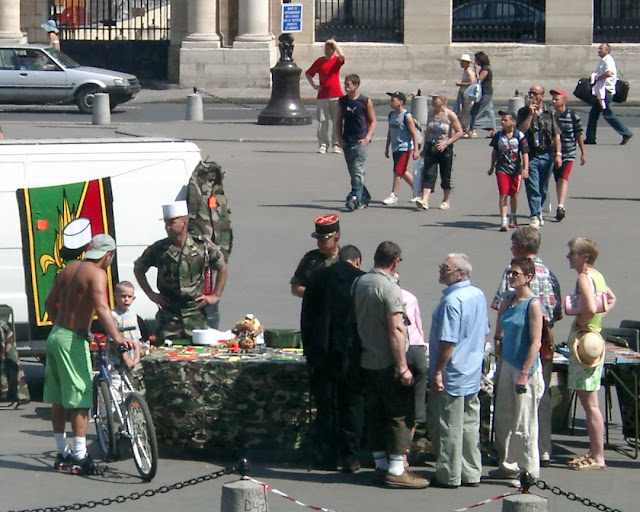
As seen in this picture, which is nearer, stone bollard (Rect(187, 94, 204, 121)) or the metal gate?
stone bollard (Rect(187, 94, 204, 121))

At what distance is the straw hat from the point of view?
29.7 ft

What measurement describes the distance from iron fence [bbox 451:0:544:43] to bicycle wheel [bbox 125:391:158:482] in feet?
96.9

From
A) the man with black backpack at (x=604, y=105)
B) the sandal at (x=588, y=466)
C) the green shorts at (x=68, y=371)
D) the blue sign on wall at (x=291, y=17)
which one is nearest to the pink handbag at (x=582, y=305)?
the sandal at (x=588, y=466)

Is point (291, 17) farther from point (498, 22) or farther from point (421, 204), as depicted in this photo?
point (421, 204)

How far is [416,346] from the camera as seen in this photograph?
8812 mm

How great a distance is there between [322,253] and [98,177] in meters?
2.33

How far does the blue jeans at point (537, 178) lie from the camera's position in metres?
17.0

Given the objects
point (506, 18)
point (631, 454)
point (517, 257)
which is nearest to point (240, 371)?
point (517, 257)

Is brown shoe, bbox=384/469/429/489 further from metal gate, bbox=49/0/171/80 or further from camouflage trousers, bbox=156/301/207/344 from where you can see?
metal gate, bbox=49/0/171/80

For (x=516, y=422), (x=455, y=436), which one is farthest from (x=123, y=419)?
(x=516, y=422)

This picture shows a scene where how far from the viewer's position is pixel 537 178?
17.0 metres

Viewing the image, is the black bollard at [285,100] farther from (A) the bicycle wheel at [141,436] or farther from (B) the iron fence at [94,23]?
(A) the bicycle wheel at [141,436]

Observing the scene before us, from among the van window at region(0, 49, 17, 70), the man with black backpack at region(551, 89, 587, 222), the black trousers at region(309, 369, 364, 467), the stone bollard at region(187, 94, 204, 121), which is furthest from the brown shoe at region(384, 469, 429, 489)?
the van window at region(0, 49, 17, 70)

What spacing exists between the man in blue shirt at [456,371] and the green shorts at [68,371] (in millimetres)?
2123
